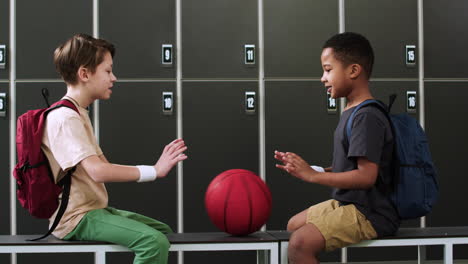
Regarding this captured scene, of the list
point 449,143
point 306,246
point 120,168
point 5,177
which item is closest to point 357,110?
point 306,246

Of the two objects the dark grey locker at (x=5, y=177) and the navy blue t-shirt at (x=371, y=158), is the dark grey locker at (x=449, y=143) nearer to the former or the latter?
the navy blue t-shirt at (x=371, y=158)

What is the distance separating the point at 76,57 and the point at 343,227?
1.30 m

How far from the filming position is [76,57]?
91.0 inches

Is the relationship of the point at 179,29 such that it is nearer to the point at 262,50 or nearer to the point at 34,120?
the point at 262,50

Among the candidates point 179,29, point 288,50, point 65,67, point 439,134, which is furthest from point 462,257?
point 65,67

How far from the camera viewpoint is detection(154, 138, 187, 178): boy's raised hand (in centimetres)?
213

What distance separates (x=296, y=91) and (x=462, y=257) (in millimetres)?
1675

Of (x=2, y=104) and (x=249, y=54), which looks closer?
(x=2, y=104)

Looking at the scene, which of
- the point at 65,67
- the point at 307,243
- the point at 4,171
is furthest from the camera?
the point at 4,171

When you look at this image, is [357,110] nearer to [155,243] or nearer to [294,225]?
[294,225]

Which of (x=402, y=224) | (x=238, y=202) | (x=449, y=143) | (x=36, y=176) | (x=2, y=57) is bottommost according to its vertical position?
(x=402, y=224)

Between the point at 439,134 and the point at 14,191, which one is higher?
the point at 439,134

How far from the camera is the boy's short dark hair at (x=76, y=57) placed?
231 centimetres

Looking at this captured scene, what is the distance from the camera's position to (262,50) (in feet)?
12.7
